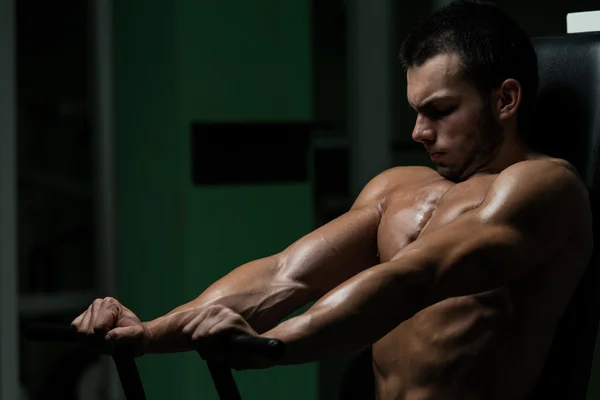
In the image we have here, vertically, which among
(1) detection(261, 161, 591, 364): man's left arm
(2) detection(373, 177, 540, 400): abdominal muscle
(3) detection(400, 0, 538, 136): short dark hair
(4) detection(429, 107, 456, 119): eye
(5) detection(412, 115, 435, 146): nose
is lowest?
(2) detection(373, 177, 540, 400): abdominal muscle

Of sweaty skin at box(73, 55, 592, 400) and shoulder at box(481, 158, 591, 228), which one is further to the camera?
shoulder at box(481, 158, 591, 228)

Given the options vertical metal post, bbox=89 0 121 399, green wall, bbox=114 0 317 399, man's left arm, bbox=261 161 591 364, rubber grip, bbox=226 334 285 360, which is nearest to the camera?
rubber grip, bbox=226 334 285 360

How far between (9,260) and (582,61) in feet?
6.57

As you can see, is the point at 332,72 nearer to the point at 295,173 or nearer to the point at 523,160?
the point at 295,173

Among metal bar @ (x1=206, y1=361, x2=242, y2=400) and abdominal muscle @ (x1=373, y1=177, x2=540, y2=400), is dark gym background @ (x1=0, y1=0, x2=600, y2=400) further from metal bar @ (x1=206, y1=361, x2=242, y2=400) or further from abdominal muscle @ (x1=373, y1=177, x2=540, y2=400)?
metal bar @ (x1=206, y1=361, x2=242, y2=400)

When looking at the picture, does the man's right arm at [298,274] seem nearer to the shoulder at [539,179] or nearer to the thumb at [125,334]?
the thumb at [125,334]

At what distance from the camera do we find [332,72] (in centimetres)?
357

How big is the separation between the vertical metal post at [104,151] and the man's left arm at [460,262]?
2.07 m

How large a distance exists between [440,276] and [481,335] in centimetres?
19

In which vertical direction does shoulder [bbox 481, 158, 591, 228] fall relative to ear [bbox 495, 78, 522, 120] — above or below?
below

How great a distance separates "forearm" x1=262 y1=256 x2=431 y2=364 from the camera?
1268 mm

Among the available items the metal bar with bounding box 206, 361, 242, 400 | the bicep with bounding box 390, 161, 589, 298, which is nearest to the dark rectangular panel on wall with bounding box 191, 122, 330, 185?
the bicep with bounding box 390, 161, 589, 298

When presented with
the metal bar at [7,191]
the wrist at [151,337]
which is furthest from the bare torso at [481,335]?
A: the metal bar at [7,191]

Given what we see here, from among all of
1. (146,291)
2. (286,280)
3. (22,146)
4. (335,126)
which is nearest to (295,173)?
(335,126)
